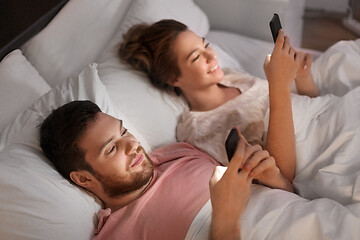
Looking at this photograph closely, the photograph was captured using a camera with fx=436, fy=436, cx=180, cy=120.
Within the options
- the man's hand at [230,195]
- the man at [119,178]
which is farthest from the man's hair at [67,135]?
the man's hand at [230,195]

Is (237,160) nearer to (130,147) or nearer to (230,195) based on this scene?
(230,195)

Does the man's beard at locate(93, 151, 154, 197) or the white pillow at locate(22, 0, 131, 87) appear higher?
the white pillow at locate(22, 0, 131, 87)

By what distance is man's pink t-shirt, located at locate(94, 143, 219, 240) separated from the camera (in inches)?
45.8

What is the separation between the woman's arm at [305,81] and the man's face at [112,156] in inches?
26.2

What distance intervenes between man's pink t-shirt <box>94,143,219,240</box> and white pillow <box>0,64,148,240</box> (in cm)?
8

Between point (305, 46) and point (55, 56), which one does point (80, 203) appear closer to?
point (55, 56)

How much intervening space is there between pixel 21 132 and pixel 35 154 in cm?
10

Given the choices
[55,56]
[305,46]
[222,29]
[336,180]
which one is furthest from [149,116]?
[305,46]

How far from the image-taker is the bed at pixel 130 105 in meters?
1.08

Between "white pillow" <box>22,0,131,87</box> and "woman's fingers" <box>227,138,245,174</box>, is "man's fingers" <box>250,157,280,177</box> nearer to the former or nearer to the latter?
"woman's fingers" <box>227,138,245,174</box>

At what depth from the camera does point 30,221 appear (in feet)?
3.47

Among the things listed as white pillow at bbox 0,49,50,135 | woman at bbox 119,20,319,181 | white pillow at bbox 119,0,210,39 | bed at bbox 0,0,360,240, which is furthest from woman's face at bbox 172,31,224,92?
white pillow at bbox 0,49,50,135

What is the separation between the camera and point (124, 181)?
1219 millimetres

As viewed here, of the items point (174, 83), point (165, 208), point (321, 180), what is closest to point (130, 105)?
point (174, 83)
